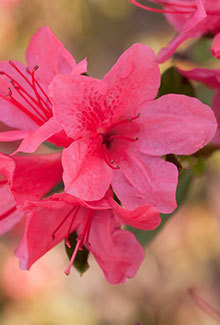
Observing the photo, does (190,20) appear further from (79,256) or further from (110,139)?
(79,256)

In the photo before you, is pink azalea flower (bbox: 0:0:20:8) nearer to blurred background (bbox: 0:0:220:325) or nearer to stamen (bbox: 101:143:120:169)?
blurred background (bbox: 0:0:220:325)

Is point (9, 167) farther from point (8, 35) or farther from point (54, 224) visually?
point (8, 35)

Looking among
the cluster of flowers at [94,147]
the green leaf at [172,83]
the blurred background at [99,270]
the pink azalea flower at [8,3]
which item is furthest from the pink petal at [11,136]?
the pink azalea flower at [8,3]

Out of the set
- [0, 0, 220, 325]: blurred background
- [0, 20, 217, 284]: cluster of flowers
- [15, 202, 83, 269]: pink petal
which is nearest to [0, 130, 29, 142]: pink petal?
[0, 20, 217, 284]: cluster of flowers

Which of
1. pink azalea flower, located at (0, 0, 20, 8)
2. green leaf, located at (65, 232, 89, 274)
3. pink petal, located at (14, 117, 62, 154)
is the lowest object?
pink azalea flower, located at (0, 0, 20, 8)

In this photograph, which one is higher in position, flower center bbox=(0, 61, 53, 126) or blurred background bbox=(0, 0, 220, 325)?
flower center bbox=(0, 61, 53, 126)

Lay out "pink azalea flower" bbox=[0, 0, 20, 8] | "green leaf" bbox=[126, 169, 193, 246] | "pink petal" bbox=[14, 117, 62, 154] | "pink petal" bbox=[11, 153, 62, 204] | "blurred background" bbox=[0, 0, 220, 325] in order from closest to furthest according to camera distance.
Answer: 1. "pink petal" bbox=[14, 117, 62, 154]
2. "pink petal" bbox=[11, 153, 62, 204]
3. "green leaf" bbox=[126, 169, 193, 246]
4. "blurred background" bbox=[0, 0, 220, 325]
5. "pink azalea flower" bbox=[0, 0, 20, 8]

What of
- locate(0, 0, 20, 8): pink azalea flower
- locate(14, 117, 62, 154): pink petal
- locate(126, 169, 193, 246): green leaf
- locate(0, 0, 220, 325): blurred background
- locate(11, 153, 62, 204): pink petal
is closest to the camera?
locate(14, 117, 62, 154): pink petal

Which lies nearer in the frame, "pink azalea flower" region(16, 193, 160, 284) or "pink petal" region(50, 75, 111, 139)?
"pink petal" region(50, 75, 111, 139)
